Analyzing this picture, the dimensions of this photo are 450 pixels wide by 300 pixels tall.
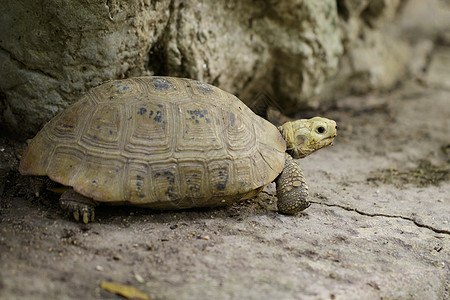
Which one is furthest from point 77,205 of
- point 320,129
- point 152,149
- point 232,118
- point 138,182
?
point 320,129

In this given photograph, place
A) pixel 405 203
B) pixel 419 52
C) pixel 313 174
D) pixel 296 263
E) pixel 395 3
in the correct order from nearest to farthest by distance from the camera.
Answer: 1. pixel 296 263
2. pixel 405 203
3. pixel 313 174
4. pixel 395 3
5. pixel 419 52

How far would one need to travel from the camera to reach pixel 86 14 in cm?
349

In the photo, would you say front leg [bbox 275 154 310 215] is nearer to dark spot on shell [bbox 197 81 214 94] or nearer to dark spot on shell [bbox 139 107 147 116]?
dark spot on shell [bbox 197 81 214 94]

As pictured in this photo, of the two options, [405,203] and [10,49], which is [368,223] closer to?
[405,203]

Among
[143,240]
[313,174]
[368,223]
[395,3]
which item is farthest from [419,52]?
[143,240]

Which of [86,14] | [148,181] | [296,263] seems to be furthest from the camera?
[86,14]

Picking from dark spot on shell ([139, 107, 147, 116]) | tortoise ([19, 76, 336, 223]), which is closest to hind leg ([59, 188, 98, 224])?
tortoise ([19, 76, 336, 223])

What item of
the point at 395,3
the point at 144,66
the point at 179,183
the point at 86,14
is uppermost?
the point at 395,3

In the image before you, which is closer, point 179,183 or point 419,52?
point 179,183

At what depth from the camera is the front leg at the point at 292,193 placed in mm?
3371

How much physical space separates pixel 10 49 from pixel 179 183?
190 cm

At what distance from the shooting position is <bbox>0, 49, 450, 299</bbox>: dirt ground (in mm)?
2301

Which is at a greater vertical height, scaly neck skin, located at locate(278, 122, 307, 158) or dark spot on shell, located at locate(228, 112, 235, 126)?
dark spot on shell, located at locate(228, 112, 235, 126)

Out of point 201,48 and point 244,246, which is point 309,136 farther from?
point 201,48
